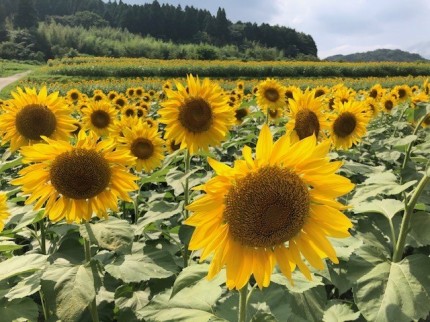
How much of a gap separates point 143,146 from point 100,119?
1566 mm

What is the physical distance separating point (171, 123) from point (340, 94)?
141 inches

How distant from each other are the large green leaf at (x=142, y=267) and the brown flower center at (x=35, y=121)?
1476mm

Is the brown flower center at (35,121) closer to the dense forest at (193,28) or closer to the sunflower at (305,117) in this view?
the sunflower at (305,117)

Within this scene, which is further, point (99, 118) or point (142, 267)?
point (99, 118)

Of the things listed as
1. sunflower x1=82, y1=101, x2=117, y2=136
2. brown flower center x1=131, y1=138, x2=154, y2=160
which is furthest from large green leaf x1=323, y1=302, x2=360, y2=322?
sunflower x1=82, y1=101, x2=117, y2=136

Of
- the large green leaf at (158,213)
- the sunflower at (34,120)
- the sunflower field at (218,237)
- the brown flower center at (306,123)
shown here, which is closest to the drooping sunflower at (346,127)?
the brown flower center at (306,123)

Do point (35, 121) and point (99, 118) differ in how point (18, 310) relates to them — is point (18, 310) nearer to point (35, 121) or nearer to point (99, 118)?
point (35, 121)

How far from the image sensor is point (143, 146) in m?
4.23

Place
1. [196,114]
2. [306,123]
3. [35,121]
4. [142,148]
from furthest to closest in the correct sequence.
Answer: [142,148], [306,123], [196,114], [35,121]

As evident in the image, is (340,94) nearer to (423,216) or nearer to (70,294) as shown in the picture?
(423,216)

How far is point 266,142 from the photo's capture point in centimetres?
153

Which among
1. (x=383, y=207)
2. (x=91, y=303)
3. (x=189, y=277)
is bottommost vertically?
(x=91, y=303)

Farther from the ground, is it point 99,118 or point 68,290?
point 68,290

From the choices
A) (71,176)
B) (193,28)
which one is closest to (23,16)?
(193,28)
